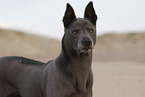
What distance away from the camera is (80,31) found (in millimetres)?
3107

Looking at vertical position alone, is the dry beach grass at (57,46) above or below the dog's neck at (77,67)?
below

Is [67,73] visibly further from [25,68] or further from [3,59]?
[3,59]

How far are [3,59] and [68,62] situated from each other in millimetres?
1427

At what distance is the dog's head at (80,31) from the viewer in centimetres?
298

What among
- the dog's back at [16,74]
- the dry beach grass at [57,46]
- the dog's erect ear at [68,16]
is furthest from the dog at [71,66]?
the dry beach grass at [57,46]

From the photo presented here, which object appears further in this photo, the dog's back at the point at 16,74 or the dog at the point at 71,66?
the dog's back at the point at 16,74

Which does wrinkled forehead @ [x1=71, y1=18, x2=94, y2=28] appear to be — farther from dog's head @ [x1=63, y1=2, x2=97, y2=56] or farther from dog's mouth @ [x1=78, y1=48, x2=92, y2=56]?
dog's mouth @ [x1=78, y1=48, x2=92, y2=56]

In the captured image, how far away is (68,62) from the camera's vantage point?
3.29 m

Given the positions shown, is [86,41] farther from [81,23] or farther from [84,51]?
[81,23]

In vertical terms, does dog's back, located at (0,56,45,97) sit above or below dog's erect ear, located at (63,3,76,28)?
below

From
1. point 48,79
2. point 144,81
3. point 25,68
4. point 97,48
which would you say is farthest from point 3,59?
point 97,48

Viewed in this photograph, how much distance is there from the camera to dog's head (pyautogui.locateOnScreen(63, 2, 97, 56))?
2.98 m

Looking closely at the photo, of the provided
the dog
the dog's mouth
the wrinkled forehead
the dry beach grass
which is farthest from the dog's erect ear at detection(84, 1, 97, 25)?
the dry beach grass

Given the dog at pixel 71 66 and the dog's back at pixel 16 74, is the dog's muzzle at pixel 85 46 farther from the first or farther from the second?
the dog's back at pixel 16 74
